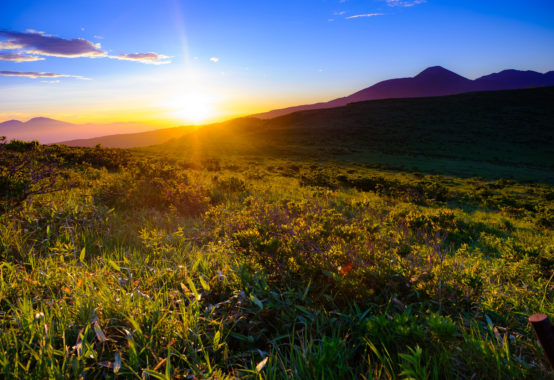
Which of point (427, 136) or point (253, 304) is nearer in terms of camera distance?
point (253, 304)

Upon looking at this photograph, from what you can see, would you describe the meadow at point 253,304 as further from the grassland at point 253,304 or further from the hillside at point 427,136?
the hillside at point 427,136

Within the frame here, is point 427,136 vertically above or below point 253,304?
below

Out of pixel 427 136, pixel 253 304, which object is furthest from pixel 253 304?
pixel 427 136

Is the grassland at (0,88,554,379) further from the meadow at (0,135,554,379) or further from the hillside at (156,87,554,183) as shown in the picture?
the hillside at (156,87,554,183)

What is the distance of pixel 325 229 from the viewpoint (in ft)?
14.1

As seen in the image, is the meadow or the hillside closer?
the meadow

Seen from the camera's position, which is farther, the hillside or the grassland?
the hillside

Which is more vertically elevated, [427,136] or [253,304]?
[253,304]

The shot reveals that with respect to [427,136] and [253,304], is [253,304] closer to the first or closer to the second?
[253,304]

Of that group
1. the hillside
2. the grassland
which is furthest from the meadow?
the hillside

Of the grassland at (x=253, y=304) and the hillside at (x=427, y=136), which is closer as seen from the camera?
the grassland at (x=253, y=304)

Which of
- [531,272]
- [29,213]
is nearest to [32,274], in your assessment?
[29,213]

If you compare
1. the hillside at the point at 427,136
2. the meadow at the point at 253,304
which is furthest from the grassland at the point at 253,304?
the hillside at the point at 427,136

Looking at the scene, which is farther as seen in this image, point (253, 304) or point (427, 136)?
point (427, 136)
